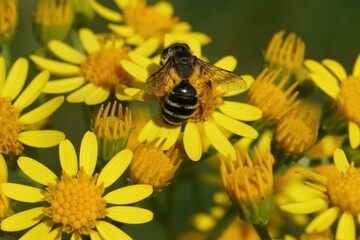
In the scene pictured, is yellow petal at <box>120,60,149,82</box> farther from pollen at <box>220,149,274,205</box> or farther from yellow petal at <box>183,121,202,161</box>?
pollen at <box>220,149,274,205</box>

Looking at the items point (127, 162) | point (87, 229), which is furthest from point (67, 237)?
point (127, 162)

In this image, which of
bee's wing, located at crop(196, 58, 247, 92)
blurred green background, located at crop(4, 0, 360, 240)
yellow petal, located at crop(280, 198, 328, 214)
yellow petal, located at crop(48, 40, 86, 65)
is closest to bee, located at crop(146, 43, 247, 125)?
bee's wing, located at crop(196, 58, 247, 92)

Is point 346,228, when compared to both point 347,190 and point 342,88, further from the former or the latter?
point 342,88

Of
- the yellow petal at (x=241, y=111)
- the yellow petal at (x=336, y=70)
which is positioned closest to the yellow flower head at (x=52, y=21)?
the yellow petal at (x=241, y=111)

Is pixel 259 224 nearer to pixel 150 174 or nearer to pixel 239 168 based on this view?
pixel 239 168

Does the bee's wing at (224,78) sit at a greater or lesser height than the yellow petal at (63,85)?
greater

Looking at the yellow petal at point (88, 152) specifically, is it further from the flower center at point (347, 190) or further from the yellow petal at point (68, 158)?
the flower center at point (347, 190)

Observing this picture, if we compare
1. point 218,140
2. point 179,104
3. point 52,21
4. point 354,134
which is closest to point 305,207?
point 218,140
